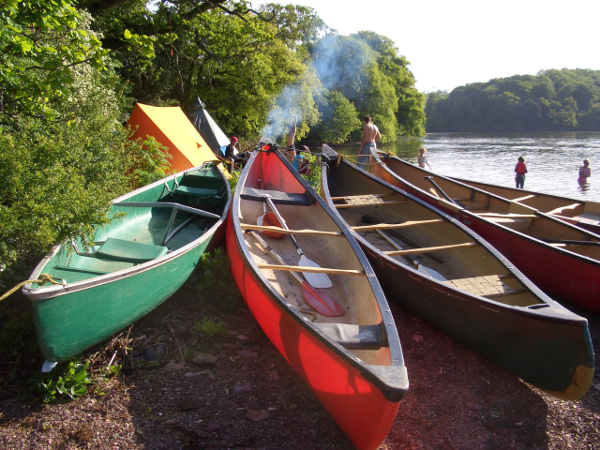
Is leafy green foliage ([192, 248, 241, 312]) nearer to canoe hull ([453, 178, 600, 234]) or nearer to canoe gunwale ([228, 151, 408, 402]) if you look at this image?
canoe gunwale ([228, 151, 408, 402])

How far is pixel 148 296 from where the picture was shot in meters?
3.77

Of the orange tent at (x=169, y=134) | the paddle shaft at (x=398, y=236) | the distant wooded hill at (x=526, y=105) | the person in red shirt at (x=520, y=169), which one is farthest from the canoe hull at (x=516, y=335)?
the distant wooded hill at (x=526, y=105)

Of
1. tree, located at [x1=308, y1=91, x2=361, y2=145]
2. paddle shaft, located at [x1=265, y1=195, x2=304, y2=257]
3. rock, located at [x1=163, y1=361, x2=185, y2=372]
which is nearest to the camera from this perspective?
rock, located at [x1=163, y1=361, x2=185, y2=372]

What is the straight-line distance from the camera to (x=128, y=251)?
4.40 meters

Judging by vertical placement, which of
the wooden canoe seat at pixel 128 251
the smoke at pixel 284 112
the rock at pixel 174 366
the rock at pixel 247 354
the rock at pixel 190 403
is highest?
the smoke at pixel 284 112

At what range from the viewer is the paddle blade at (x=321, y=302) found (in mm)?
3969

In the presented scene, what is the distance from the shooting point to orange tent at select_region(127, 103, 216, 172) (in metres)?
9.44

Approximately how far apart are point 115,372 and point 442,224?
4.27 metres

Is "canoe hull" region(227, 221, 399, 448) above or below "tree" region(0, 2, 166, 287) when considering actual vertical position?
below

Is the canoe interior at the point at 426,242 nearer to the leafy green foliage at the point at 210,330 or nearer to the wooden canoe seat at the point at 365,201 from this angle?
the wooden canoe seat at the point at 365,201

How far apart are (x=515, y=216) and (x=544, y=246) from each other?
4.04 ft

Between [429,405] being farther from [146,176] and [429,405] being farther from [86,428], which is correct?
[146,176]

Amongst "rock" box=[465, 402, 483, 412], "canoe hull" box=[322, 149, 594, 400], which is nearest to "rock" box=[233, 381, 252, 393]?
"rock" box=[465, 402, 483, 412]

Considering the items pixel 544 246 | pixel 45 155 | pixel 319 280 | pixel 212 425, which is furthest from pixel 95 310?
pixel 544 246
